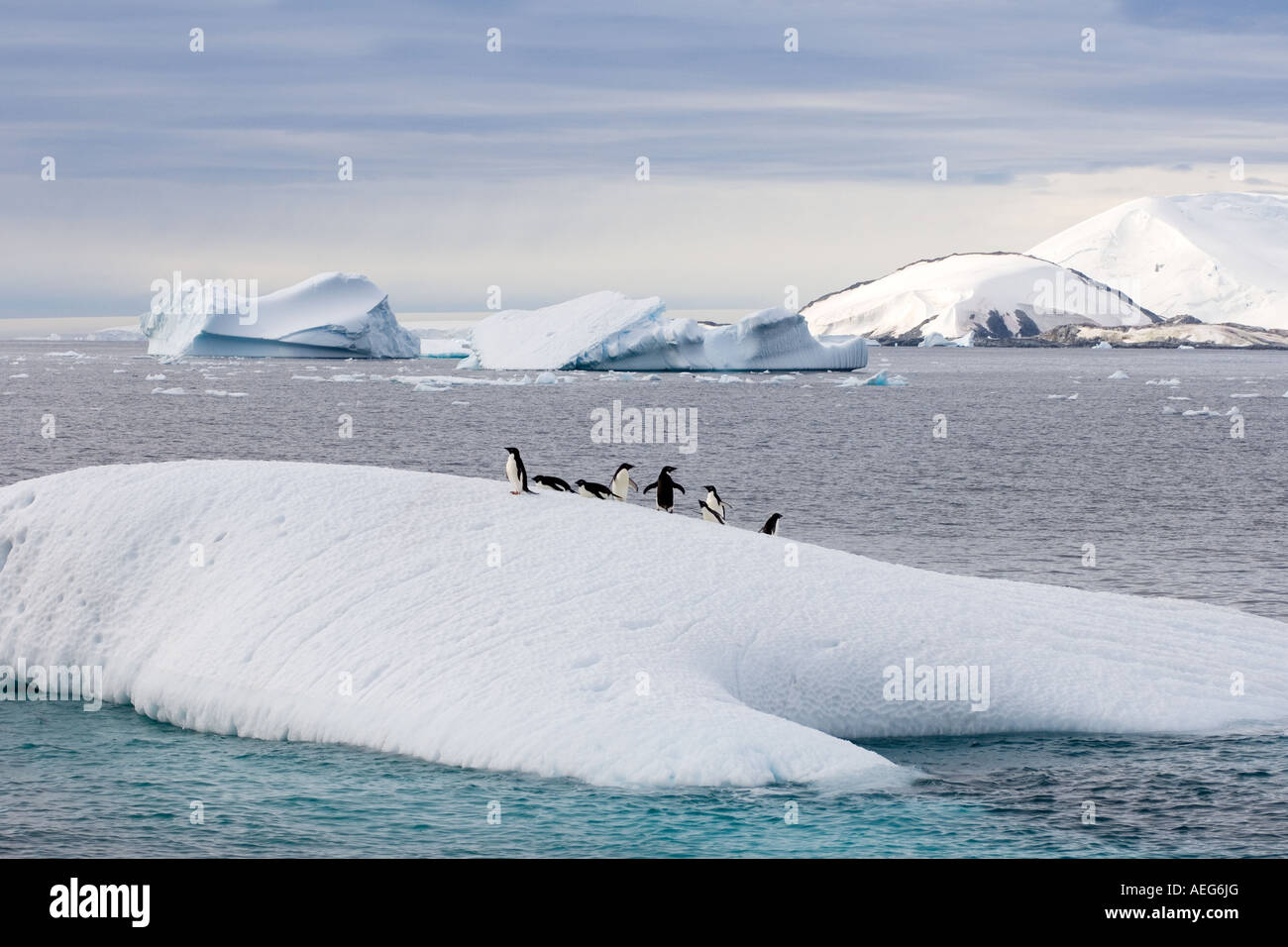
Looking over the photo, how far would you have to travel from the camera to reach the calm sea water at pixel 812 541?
1027 centimetres

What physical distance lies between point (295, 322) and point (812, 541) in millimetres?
82945

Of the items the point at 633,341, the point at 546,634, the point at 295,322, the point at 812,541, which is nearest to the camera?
the point at 546,634

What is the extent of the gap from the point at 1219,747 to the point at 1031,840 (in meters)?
3.34

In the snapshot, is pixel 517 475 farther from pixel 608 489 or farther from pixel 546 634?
pixel 546 634

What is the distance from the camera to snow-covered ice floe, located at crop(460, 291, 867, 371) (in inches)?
3622
